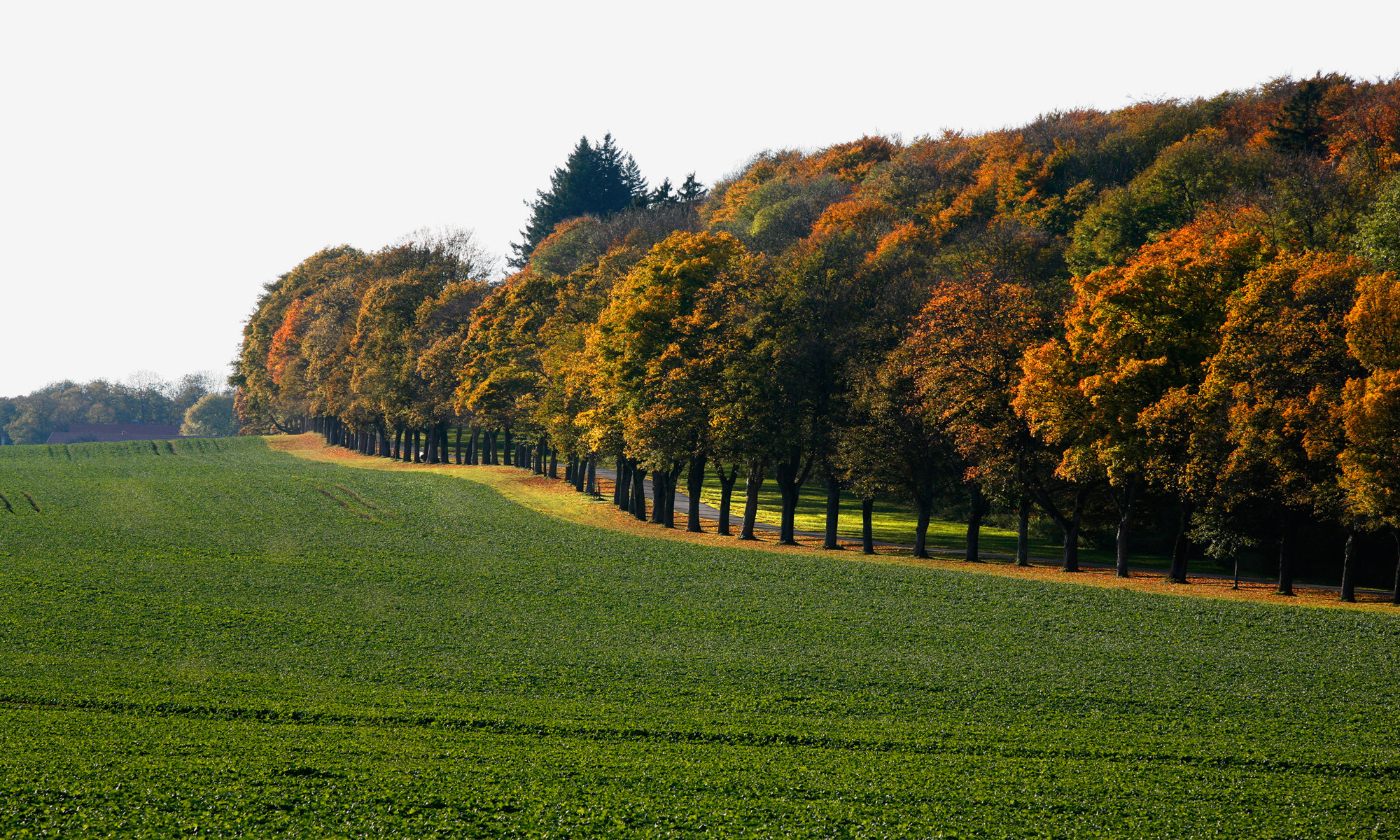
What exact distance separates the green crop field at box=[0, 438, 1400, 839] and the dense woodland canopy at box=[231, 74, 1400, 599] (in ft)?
25.3

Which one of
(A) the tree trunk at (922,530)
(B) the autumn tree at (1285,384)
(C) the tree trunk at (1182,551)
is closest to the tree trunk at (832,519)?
(A) the tree trunk at (922,530)

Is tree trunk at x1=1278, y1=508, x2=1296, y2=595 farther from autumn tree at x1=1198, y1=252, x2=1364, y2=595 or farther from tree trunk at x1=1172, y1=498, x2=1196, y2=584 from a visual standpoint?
tree trunk at x1=1172, y1=498, x2=1196, y2=584

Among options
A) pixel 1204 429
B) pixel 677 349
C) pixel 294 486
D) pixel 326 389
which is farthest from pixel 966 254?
pixel 326 389

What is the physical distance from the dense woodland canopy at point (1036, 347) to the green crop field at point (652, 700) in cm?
771

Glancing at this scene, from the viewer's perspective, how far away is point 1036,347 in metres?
49.6

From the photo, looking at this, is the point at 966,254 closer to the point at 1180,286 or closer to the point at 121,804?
the point at 1180,286

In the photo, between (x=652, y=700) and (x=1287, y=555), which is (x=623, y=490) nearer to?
(x=1287, y=555)

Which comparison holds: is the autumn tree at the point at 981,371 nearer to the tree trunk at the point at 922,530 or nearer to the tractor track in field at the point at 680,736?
the tree trunk at the point at 922,530

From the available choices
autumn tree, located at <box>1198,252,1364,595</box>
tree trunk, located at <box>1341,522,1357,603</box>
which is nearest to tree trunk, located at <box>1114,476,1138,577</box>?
autumn tree, located at <box>1198,252,1364,595</box>

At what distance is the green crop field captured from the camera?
1922 cm

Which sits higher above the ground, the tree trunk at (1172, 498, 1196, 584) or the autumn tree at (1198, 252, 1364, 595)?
the autumn tree at (1198, 252, 1364, 595)

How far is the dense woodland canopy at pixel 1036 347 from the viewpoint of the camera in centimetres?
4278

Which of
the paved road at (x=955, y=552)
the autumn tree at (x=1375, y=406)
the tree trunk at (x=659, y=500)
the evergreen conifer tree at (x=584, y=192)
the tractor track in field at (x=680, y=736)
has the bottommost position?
the tractor track in field at (x=680, y=736)

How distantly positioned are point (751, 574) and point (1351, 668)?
25.7 meters
